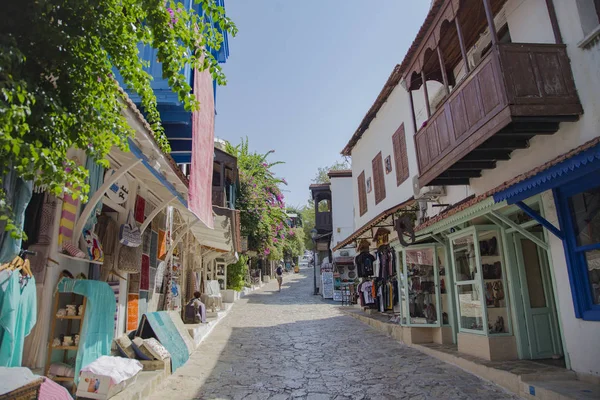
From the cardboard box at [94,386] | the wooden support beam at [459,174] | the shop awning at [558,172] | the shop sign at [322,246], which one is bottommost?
the cardboard box at [94,386]

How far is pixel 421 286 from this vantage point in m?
9.78

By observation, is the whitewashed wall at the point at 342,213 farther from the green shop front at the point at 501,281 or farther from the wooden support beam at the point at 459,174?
the wooden support beam at the point at 459,174

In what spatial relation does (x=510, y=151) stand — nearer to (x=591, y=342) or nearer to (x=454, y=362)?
(x=591, y=342)

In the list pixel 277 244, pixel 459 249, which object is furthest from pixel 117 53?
pixel 277 244

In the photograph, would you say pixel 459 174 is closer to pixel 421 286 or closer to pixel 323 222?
pixel 421 286

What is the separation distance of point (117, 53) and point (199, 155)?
5152mm

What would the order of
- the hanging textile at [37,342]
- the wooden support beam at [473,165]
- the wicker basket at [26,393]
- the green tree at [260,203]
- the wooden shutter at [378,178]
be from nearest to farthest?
the wicker basket at [26,393]
the hanging textile at [37,342]
the wooden support beam at [473,165]
the wooden shutter at [378,178]
the green tree at [260,203]

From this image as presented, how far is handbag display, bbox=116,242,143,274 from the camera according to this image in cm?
647

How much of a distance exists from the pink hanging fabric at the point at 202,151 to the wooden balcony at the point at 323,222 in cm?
1764

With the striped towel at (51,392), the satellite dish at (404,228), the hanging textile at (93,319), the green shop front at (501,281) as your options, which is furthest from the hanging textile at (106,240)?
the satellite dish at (404,228)

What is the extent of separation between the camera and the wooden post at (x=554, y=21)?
5.71 metres

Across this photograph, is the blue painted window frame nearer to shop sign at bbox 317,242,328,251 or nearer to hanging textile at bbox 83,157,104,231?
hanging textile at bbox 83,157,104,231

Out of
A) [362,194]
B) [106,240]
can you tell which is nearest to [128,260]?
[106,240]

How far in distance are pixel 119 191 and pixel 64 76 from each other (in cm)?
394
